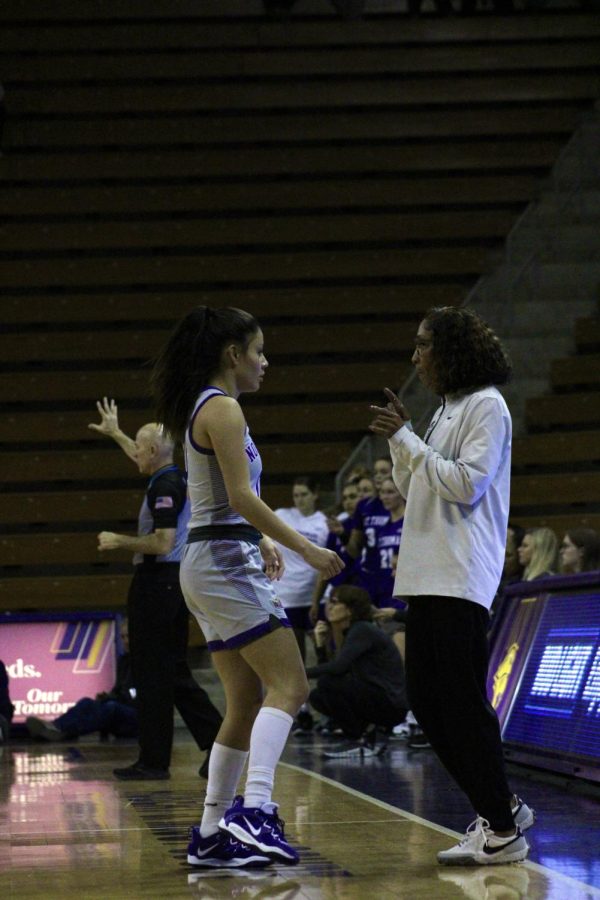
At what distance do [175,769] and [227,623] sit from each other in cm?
330

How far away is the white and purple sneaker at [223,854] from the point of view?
3.76m

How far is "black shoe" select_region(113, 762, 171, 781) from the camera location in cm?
640

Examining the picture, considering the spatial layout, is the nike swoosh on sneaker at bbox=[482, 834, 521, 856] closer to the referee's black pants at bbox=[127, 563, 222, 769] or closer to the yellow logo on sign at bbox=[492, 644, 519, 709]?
the referee's black pants at bbox=[127, 563, 222, 769]

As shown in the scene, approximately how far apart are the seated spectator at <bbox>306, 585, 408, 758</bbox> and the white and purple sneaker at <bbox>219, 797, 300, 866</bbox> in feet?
12.2

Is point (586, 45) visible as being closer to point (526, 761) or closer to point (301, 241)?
point (301, 241)

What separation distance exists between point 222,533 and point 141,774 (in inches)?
118

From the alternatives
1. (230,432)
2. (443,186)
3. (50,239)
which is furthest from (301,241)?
(230,432)

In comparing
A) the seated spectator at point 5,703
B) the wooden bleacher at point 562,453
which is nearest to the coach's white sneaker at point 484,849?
the seated spectator at point 5,703

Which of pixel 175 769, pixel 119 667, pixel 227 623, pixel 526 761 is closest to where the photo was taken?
pixel 227 623

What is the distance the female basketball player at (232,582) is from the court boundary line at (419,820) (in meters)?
0.74

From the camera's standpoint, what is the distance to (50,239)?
13.7 metres

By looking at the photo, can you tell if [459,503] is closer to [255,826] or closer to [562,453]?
[255,826]

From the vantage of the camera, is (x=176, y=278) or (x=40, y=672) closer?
(x=40, y=672)

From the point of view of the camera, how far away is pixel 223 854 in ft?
12.4
